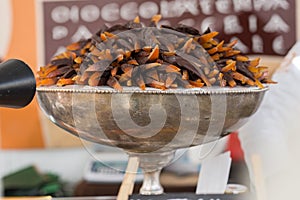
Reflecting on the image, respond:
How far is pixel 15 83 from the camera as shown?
1.27 feet

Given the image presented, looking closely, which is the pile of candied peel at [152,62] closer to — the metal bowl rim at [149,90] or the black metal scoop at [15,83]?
the metal bowl rim at [149,90]

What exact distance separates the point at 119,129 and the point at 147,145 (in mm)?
47

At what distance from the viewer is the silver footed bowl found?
485 mm

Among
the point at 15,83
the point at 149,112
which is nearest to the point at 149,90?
the point at 149,112

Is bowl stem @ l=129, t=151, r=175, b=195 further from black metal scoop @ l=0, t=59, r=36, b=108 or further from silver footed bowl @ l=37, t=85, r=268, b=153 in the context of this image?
black metal scoop @ l=0, t=59, r=36, b=108

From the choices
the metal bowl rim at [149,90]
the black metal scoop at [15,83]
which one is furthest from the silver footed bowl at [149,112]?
the black metal scoop at [15,83]

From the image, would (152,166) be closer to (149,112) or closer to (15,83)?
(149,112)

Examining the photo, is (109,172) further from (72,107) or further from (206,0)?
(72,107)

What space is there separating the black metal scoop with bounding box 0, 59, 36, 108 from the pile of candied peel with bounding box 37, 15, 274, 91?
4.5 inches

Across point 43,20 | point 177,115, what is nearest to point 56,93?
point 177,115

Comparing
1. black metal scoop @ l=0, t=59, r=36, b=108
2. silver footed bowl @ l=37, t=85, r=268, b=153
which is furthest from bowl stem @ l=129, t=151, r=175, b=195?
black metal scoop @ l=0, t=59, r=36, b=108

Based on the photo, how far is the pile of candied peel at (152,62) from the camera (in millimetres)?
505

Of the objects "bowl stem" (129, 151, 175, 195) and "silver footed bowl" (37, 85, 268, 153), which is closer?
"silver footed bowl" (37, 85, 268, 153)

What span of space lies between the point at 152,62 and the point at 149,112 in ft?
0.19
